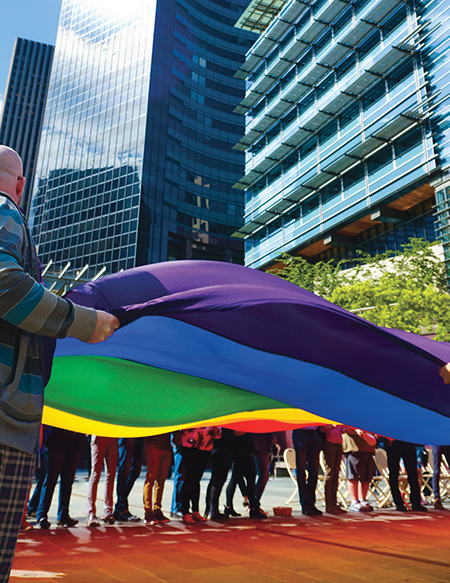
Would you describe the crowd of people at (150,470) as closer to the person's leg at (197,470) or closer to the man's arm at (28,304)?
the person's leg at (197,470)

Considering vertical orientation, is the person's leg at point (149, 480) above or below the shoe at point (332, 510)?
above

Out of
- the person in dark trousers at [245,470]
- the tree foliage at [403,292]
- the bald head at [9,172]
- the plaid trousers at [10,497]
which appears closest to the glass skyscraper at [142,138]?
the tree foliage at [403,292]

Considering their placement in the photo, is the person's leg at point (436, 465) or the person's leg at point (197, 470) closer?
the person's leg at point (197, 470)

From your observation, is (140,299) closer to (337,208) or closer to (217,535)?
(217,535)

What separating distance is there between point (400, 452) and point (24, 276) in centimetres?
795

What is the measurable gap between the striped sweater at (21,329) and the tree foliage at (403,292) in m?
16.3

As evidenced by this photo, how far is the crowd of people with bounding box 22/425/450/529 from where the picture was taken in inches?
231

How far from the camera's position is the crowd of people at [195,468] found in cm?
588

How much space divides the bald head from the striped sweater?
4.6 inches

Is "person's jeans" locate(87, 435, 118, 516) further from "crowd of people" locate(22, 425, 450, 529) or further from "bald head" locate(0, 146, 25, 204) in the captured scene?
"bald head" locate(0, 146, 25, 204)

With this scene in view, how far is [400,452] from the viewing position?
7977mm

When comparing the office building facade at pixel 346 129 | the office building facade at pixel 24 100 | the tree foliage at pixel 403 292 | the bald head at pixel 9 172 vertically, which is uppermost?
the office building facade at pixel 24 100

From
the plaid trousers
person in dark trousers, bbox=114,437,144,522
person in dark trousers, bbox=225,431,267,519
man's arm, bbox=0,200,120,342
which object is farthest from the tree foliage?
the plaid trousers

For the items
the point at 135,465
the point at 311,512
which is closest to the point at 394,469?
the point at 311,512
